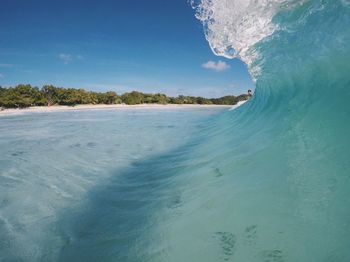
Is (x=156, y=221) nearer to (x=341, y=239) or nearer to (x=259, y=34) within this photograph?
(x=341, y=239)

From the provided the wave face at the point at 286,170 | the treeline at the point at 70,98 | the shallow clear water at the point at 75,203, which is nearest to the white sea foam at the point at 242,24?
the wave face at the point at 286,170

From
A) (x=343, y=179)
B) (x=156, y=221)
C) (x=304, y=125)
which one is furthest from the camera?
(x=304, y=125)

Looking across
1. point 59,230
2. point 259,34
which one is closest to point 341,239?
point 59,230

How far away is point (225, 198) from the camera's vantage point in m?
3.19

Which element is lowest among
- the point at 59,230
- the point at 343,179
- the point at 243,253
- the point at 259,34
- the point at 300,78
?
the point at 59,230

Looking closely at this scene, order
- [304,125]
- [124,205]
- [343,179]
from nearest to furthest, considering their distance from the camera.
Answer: [343,179]
[124,205]
[304,125]

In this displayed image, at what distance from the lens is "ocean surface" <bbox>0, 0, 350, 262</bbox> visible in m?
2.42

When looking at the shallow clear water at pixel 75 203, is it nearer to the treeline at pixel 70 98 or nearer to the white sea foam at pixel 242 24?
the white sea foam at pixel 242 24

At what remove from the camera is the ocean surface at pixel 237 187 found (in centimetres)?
242

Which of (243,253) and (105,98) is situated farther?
(105,98)

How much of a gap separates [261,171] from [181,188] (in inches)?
39.1

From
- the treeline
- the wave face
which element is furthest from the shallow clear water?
the treeline

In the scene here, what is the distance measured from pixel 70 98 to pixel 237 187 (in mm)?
57759

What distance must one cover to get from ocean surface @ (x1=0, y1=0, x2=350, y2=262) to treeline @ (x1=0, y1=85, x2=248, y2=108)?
126ft
